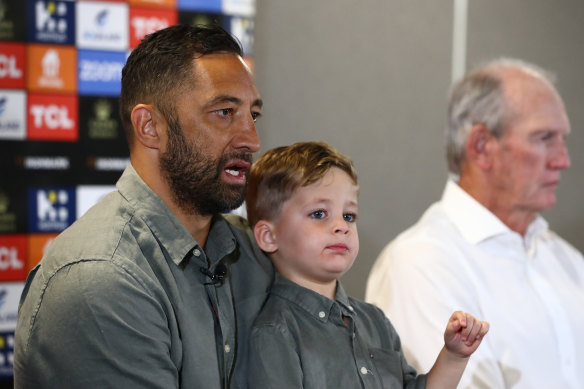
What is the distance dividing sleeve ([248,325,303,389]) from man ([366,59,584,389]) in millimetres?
587

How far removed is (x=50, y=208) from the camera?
8.07 ft

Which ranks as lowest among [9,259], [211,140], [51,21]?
[9,259]

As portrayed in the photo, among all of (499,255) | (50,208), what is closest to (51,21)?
(50,208)

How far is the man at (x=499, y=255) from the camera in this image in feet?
6.17

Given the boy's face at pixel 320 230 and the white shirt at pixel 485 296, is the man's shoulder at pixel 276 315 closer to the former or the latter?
the boy's face at pixel 320 230

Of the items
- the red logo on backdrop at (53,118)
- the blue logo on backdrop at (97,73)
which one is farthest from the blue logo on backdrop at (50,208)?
the blue logo on backdrop at (97,73)

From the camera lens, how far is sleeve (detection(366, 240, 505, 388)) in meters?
1.80

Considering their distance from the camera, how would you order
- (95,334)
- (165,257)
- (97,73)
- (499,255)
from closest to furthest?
(95,334), (165,257), (499,255), (97,73)

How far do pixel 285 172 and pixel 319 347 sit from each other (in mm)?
371

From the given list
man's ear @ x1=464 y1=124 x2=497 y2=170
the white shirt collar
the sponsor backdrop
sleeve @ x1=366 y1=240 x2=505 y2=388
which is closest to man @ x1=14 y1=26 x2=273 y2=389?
sleeve @ x1=366 y1=240 x2=505 y2=388

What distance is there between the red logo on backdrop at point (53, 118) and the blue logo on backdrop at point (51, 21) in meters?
0.21

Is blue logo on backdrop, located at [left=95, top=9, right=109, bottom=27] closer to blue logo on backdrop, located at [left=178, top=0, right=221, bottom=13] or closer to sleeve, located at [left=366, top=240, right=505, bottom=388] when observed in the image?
blue logo on backdrop, located at [left=178, top=0, right=221, bottom=13]

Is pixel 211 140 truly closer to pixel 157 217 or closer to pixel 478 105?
pixel 157 217

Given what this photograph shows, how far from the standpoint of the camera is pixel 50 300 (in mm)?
1159
